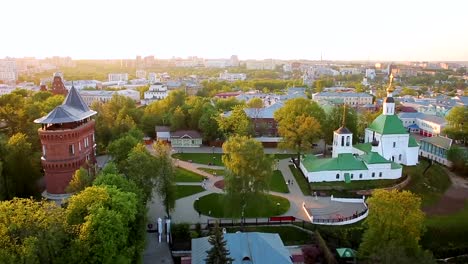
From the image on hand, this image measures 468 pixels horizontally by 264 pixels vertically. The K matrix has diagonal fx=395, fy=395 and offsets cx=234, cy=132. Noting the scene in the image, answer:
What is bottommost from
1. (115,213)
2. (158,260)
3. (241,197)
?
(158,260)

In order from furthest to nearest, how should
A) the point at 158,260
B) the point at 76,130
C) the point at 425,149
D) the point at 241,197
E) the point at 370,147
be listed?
the point at 425,149
the point at 370,147
the point at 76,130
the point at 241,197
the point at 158,260

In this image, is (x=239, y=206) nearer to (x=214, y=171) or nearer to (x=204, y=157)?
Result: (x=214, y=171)

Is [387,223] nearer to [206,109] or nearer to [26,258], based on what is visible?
[26,258]

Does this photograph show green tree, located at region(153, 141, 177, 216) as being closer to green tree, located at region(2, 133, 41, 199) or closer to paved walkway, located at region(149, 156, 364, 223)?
paved walkway, located at region(149, 156, 364, 223)

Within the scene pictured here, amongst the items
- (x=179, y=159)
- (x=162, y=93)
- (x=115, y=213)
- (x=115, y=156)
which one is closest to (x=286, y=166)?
(x=179, y=159)

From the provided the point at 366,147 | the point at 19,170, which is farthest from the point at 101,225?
the point at 366,147

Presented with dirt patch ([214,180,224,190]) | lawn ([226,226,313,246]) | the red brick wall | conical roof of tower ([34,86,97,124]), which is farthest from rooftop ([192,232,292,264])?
conical roof of tower ([34,86,97,124])

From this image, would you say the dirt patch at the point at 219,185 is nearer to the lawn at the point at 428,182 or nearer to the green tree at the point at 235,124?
the green tree at the point at 235,124
